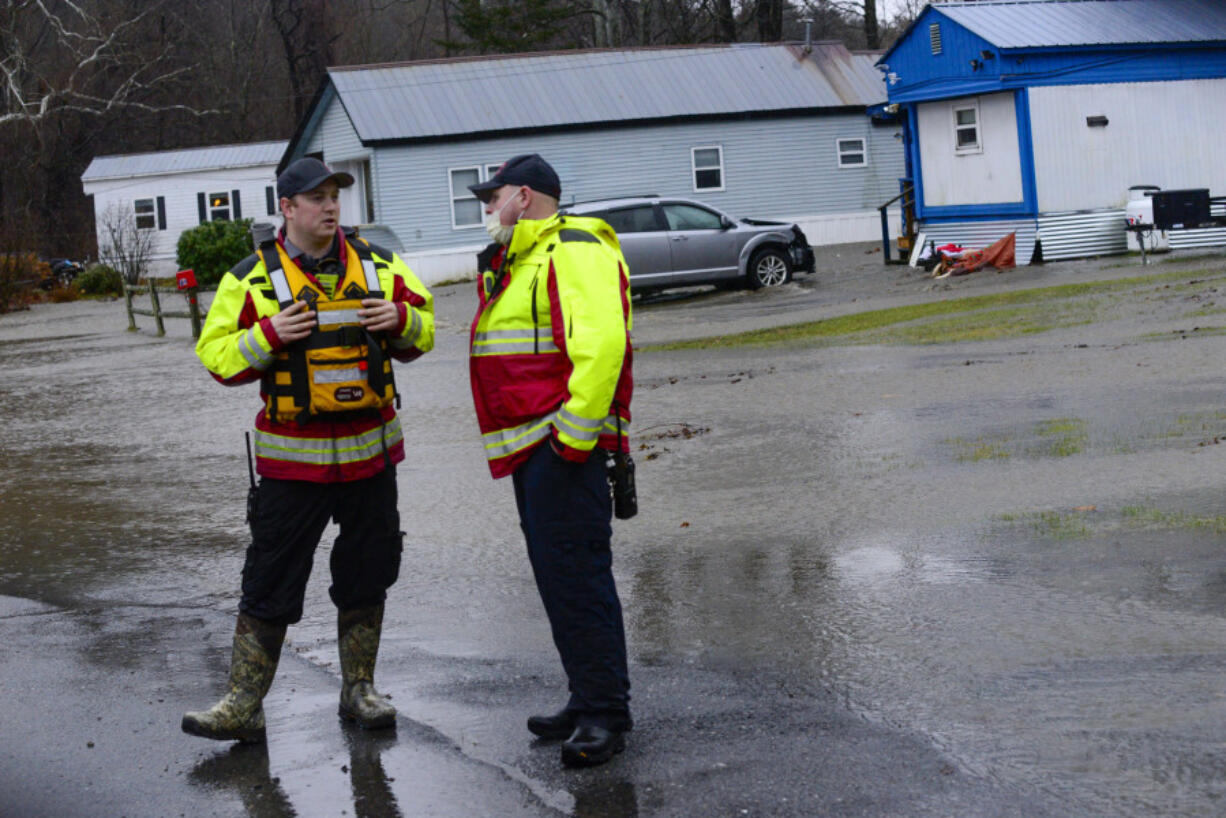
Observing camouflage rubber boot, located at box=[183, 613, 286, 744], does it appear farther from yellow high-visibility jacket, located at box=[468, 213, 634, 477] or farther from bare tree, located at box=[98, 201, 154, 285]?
bare tree, located at box=[98, 201, 154, 285]

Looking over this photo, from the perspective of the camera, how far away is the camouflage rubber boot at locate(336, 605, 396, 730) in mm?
5043

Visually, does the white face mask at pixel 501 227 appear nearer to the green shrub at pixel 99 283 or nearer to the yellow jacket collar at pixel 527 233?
the yellow jacket collar at pixel 527 233

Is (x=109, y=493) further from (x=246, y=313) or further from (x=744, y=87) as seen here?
(x=744, y=87)

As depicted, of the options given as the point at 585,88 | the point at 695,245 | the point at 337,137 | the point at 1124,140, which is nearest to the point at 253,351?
the point at 695,245

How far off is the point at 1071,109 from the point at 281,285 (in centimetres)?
2123

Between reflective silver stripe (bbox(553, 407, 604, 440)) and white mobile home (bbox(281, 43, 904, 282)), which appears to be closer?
reflective silver stripe (bbox(553, 407, 604, 440))

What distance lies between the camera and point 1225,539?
6508 millimetres

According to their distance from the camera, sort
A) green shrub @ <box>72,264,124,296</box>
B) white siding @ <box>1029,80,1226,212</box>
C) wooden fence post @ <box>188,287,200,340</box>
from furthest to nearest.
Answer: green shrub @ <box>72,264,124,296</box> → wooden fence post @ <box>188,287,200,340</box> → white siding @ <box>1029,80,1226,212</box>

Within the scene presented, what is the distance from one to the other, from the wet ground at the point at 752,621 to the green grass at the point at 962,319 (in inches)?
128

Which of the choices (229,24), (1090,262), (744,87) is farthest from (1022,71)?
(229,24)

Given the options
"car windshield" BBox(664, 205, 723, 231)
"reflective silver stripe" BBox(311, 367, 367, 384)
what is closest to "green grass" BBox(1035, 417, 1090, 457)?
"reflective silver stripe" BBox(311, 367, 367, 384)

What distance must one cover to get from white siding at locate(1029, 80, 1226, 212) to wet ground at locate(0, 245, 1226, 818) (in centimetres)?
1210

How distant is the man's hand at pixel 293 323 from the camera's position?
4781 millimetres

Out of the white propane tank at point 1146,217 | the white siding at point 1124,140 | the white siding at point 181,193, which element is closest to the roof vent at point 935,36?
the white siding at point 1124,140
